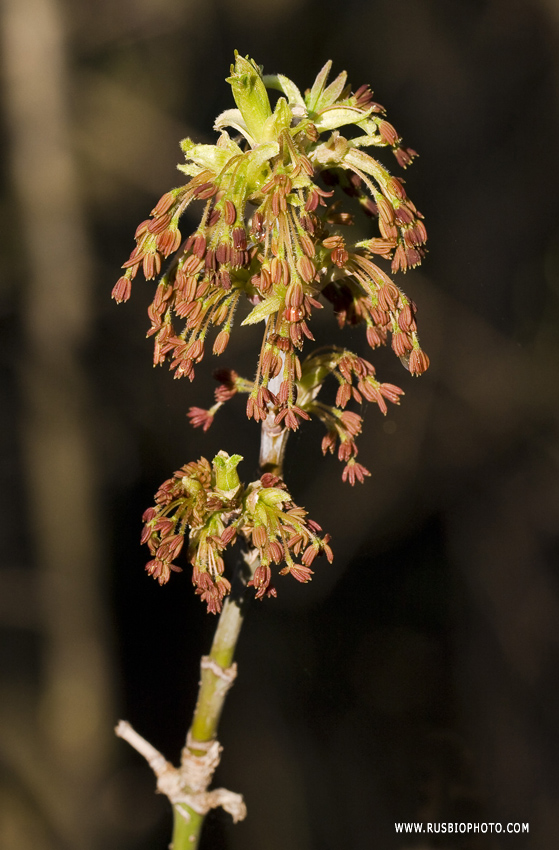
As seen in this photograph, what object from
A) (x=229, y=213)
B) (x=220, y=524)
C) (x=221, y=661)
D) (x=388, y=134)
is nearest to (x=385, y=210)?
(x=388, y=134)

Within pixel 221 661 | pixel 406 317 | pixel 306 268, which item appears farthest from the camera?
pixel 221 661

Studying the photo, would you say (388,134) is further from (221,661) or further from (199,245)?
(221,661)

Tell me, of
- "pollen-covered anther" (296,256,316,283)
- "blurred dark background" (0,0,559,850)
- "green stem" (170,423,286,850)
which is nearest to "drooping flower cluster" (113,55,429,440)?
"pollen-covered anther" (296,256,316,283)

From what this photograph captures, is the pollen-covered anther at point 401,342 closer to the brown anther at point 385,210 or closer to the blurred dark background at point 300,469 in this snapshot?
the brown anther at point 385,210

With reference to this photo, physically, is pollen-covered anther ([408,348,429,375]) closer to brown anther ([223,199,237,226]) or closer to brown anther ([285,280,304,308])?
brown anther ([285,280,304,308])

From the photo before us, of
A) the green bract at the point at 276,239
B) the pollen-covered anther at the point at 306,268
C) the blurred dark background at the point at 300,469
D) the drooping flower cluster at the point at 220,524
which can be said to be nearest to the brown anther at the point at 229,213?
the green bract at the point at 276,239

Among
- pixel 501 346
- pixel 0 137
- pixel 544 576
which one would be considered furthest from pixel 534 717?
pixel 0 137
